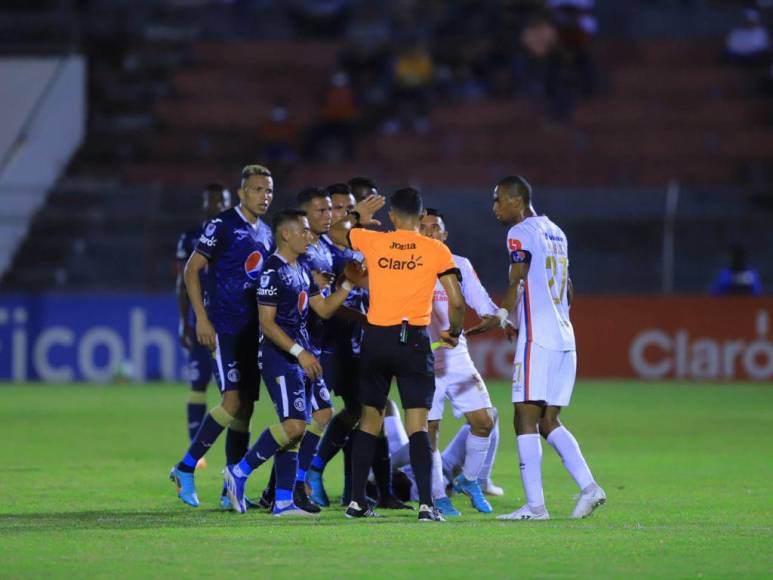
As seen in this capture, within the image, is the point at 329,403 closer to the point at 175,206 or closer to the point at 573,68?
the point at 175,206

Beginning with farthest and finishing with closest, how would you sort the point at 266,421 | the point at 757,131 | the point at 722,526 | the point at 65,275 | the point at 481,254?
the point at 757,131
the point at 65,275
the point at 481,254
the point at 266,421
the point at 722,526

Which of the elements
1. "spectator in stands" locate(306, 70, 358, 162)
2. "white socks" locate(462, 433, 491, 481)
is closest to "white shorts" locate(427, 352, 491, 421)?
"white socks" locate(462, 433, 491, 481)

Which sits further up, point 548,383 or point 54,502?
point 548,383

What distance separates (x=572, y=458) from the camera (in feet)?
35.1

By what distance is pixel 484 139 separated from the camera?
3092cm

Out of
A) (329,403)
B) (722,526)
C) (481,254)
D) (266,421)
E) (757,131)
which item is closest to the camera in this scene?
(722,526)

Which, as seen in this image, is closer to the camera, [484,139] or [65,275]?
[65,275]

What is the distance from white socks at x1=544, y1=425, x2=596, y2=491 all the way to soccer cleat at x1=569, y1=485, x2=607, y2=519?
63 millimetres

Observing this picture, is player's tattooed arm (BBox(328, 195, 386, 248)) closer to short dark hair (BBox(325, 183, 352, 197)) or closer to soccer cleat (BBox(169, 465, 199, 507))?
short dark hair (BBox(325, 183, 352, 197))

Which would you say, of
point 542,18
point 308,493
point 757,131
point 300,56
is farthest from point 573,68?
point 308,493

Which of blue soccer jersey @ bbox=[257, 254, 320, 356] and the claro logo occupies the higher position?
blue soccer jersey @ bbox=[257, 254, 320, 356]

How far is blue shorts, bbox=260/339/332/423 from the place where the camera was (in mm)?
10867

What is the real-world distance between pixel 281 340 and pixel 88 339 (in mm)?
16060

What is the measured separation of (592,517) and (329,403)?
197 cm
